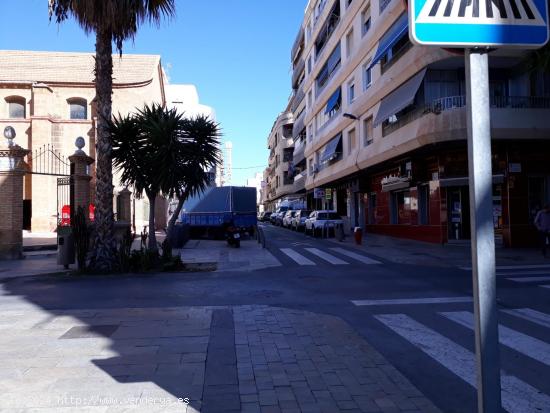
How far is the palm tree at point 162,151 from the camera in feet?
46.6

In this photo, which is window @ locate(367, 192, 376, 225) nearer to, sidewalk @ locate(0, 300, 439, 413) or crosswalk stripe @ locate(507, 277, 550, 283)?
crosswalk stripe @ locate(507, 277, 550, 283)

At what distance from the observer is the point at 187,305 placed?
8.99 m

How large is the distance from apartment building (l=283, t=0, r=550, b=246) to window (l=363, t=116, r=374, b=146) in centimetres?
7

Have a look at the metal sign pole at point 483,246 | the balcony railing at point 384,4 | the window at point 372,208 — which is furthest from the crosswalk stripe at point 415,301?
the window at point 372,208

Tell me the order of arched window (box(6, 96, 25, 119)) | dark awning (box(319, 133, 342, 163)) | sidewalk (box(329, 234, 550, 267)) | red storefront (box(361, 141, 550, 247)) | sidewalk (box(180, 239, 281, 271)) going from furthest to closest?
dark awning (box(319, 133, 342, 163))
arched window (box(6, 96, 25, 119))
red storefront (box(361, 141, 550, 247))
sidewalk (box(329, 234, 550, 267))
sidewalk (box(180, 239, 281, 271))

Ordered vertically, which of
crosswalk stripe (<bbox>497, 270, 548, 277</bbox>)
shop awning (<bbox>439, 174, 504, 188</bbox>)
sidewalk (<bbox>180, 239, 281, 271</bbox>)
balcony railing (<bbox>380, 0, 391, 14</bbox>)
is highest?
balcony railing (<bbox>380, 0, 391, 14</bbox>)

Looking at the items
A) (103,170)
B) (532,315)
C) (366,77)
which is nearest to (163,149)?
(103,170)

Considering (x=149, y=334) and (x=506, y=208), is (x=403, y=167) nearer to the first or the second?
(x=506, y=208)

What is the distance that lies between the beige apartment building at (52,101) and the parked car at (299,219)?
11428 millimetres

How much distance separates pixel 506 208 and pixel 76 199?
17.0 meters

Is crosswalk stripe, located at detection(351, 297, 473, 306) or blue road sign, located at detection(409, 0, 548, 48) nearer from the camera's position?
blue road sign, located at detection(409, 0, 548, 48)

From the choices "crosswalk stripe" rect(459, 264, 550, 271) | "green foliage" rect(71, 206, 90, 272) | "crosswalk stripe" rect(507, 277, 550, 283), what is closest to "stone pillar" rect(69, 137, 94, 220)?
"green foliage" rect(71, 206, 90, 272)

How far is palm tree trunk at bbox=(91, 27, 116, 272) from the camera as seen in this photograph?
13633 millimetres

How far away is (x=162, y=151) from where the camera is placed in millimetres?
14133
